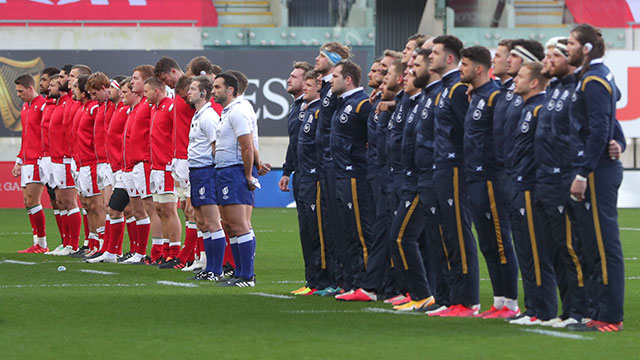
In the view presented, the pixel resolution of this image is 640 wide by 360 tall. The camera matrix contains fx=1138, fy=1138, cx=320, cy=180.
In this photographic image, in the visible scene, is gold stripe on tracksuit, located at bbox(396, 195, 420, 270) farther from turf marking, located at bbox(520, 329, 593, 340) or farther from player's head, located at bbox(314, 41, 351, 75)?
player's head, located at bbox(314, 41, 351, 75)

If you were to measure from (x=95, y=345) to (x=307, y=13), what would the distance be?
69.3 ft

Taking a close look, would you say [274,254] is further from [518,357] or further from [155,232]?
[518,357]

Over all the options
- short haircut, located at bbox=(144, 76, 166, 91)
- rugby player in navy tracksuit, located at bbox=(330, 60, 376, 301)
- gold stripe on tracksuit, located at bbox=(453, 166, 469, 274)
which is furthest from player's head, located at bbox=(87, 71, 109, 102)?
gold stripe on tracksuit, located at bbox=(453, 166, 469, 274)

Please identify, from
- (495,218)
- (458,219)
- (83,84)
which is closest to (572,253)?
(495,218)

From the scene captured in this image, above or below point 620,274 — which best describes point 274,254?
below

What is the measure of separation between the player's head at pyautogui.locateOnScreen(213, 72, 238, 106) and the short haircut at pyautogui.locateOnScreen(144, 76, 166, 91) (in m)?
2.50

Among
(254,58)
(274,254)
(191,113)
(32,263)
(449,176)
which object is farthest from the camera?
(254,58)

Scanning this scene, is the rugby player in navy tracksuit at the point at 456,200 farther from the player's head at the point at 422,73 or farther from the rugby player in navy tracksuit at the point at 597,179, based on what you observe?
the rugby player in navy tracksuit at the point at 597,179

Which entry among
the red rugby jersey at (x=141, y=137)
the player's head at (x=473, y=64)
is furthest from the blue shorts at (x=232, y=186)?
the player's head at (x=473, y=64)

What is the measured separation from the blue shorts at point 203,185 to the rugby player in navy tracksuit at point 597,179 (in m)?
4.34

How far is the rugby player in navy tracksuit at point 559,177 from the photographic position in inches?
290

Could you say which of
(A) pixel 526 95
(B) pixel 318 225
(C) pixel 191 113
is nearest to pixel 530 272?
(A) pixel 526 95

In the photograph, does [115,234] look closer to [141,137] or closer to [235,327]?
[141,137]

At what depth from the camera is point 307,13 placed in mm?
27312
